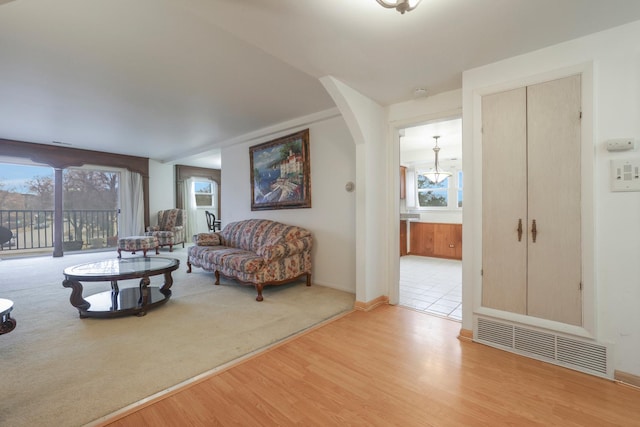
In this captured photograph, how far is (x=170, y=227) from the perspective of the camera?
23.1 feet

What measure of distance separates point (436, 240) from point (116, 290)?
6024 millimetres

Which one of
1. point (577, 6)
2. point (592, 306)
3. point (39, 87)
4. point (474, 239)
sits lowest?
point (592, 306)

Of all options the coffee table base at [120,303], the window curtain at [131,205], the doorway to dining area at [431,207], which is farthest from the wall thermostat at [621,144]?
the window curtain at [131,205]

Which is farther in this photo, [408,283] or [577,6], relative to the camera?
[408,283]

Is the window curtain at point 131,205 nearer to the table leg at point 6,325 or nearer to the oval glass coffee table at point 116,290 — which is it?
the oval glass coffee table at point 116,290

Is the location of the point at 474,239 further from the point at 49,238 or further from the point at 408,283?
the point at 49,238

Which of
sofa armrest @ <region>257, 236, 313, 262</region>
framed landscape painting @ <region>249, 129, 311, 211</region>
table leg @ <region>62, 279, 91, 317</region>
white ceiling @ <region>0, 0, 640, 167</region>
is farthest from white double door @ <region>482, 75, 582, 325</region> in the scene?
table leg @ <region>62, 279, 91, 317</region>

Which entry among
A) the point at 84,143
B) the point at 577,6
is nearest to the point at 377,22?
the point at 577,6

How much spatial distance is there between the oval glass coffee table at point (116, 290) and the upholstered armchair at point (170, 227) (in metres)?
3.53

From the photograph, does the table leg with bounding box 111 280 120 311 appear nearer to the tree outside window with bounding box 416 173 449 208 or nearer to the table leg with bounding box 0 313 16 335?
the table leg with bounding box 0 313 16 335

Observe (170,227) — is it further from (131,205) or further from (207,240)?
(207,240)

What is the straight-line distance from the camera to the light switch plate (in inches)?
68.0

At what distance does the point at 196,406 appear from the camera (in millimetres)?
1514

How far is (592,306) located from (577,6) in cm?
190
